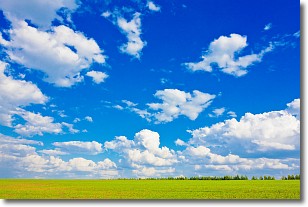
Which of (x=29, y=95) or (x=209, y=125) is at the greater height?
(x=29, y=95)

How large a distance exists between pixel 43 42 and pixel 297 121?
6227 mm

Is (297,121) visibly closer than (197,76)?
Yes

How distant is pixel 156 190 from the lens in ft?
40.3

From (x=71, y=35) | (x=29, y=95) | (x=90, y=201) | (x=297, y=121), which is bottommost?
(x=90, y=201)

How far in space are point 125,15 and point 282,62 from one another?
3.90 metres

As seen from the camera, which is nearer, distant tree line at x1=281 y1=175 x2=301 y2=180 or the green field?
distant tree line at x1=281 y1=175 x2=301 y2=180

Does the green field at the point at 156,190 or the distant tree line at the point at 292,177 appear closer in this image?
the distant tree line at the point at 292,177

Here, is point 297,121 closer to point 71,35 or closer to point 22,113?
point 71,35

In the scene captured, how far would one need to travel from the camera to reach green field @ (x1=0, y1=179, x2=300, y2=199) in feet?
33.4

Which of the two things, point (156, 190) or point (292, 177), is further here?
point (156, 190)

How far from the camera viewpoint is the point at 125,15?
10109 mm

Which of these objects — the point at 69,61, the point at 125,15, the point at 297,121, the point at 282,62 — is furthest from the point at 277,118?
the point at 69,61

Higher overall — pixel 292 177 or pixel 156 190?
pixel 292 177

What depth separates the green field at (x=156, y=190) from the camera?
10172mm
